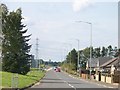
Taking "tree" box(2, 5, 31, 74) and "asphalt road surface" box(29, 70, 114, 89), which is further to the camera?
"tree" box(2, 5, 31, 74)

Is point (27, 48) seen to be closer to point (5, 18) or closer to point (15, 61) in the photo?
point (15, 61)

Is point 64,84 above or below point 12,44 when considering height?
below

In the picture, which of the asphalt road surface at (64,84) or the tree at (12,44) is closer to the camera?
the asphalt road surface at (64,84)

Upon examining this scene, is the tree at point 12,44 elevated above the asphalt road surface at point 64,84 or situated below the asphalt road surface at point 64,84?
above

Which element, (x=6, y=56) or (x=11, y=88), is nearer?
(x=11, y=88)

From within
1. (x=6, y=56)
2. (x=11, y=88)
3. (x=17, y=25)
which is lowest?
(x=11, y=88)

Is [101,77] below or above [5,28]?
below

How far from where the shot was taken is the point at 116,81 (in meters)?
59.8

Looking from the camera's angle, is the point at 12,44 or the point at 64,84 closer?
the point at 64,84

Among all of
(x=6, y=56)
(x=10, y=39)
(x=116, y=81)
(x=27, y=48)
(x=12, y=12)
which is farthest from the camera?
(x=27, y=48)

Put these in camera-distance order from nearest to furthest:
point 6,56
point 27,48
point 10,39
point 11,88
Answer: point 11,88
point 10,39
point 6,56
point 27,48

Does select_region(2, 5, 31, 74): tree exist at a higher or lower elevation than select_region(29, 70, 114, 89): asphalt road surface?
higher

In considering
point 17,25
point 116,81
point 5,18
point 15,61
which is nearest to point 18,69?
point 15,61

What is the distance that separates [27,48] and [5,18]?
97.7 ft
